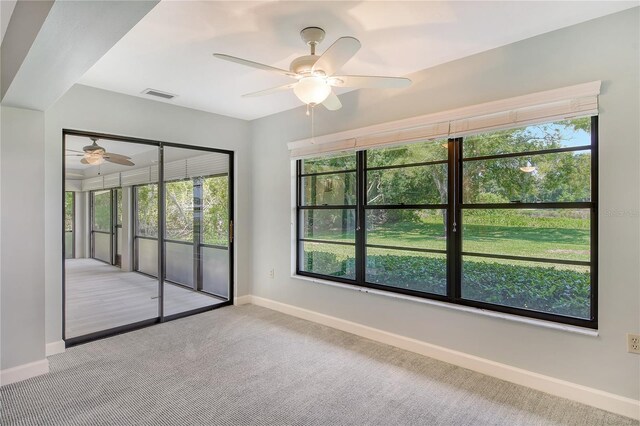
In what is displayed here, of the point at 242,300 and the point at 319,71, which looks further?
the point at 242,300

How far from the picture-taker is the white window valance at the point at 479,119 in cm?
230

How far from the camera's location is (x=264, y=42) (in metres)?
2.54

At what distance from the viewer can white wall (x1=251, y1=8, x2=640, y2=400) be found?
7.12 feet

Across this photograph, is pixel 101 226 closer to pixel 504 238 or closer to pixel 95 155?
pixel 95 155

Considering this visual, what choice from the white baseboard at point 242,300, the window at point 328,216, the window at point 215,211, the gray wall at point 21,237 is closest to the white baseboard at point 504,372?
the window at point 328,216

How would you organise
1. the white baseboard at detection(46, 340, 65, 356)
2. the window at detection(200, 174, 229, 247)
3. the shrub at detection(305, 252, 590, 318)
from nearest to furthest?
the shrub at detection(305, 252, 590, 318) → the white baseboard at detection(46, 340, 65, 356) → the window at detection(200, 174, 229, 247)

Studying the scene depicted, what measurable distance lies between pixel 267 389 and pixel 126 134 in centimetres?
300

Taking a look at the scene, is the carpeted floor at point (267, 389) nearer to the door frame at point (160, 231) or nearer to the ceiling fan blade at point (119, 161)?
the door frame at point (160, 231)

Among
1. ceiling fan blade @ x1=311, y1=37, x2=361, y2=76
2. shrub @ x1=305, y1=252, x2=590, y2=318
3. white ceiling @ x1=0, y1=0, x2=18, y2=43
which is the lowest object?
shrub @ x1=305, y1=252, x2=590, y2=318

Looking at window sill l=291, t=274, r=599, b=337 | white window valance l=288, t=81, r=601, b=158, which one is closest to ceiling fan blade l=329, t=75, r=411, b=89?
white window valance l=288, t=81, r=601, b=158

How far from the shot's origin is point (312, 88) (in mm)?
2166

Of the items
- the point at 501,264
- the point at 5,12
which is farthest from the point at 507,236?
the point at 5,12

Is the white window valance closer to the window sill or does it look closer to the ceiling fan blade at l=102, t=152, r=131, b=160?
the window sill

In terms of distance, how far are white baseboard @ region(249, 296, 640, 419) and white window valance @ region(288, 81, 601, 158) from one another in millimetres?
1875
